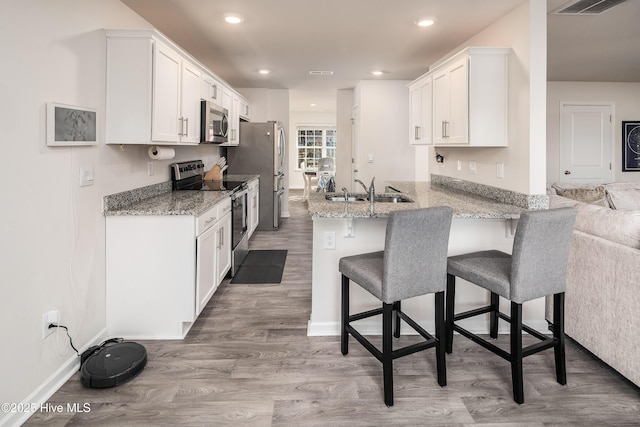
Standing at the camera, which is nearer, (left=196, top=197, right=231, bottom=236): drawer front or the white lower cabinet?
the white lower cabinet

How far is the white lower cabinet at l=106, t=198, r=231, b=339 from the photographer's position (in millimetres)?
2723

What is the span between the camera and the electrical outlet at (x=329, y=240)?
2838 mm

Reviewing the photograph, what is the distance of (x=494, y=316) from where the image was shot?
2795mm

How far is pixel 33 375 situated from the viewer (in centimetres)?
200

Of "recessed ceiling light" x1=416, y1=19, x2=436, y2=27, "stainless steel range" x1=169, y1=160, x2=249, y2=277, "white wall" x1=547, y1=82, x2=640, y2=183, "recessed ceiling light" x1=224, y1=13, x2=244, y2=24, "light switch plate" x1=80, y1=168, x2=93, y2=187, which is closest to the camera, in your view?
"light switch plate" x1=80, y1=168, x2=93, y2=187

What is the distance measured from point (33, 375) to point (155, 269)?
35.6 inches

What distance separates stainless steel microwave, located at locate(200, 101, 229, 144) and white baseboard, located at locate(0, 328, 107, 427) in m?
2.13

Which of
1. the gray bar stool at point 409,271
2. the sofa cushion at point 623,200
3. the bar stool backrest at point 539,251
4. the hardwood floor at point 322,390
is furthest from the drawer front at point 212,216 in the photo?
the sofa cushion at point 623,200

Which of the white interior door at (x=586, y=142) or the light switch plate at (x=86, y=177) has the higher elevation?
the white interior door at (x=586, y=142)

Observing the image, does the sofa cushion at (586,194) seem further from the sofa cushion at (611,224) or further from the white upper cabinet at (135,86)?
the white upper cabinet at (135,86)

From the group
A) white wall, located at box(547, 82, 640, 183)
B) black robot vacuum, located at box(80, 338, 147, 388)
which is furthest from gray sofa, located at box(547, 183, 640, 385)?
white wall, located at box(547, 82, 640, 183)

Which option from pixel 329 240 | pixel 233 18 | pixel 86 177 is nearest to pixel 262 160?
pixel 233 18

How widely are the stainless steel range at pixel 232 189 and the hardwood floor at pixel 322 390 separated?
145 centimetres

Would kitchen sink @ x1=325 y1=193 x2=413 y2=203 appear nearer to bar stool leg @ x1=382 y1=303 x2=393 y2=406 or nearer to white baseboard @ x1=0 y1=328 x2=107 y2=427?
bar stool leg @ x1=382 y1=303 x2=393 y2=406
